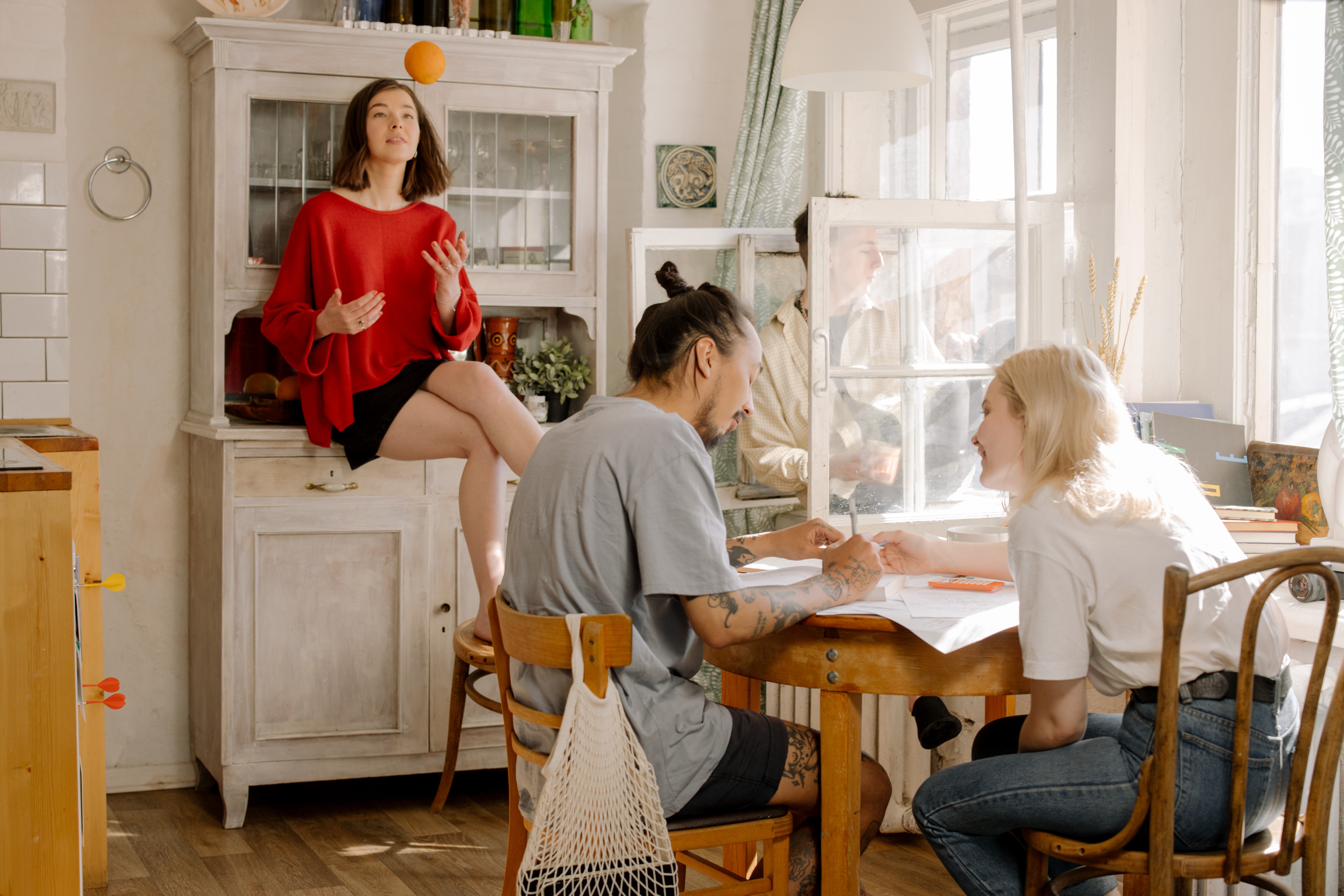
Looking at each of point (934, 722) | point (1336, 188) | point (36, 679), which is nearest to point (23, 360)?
point (36, 679)

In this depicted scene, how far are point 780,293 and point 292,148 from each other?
1440 mm

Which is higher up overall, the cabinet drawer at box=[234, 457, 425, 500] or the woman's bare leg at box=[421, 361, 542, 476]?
the woman's bare leg at box=[421, 361, 542, 476]

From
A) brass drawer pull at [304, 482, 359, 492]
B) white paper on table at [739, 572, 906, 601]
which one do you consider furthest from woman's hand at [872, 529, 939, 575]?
brass drawer pull at [304, 482, 359, 492]

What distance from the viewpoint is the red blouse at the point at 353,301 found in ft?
10.6

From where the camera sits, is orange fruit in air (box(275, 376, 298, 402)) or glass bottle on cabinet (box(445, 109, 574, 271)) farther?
glass bottle on cabinet (box(445, 109, 574, 271))

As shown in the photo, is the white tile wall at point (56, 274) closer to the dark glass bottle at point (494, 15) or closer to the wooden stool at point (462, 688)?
the dark glass bottle at point (494, 15)

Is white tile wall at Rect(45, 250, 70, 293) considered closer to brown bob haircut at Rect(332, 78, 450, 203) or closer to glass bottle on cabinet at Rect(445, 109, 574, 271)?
brown bob haircut at Rect(332, 78, 450, 203)

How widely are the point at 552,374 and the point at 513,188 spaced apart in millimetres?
548

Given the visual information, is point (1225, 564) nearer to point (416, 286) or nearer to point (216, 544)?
point (416, 286)

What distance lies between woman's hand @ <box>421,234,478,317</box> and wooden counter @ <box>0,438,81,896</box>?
1529 millimetres

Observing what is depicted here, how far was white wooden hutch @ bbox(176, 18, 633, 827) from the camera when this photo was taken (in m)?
3.33

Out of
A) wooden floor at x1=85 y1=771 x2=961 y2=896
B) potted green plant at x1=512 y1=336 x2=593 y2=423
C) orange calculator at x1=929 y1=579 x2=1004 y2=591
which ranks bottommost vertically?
wooden floor at x1=85 y1=771 x2=961 y2=896

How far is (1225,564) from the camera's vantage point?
1768 mm

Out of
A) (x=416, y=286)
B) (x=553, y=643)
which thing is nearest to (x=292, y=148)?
(x=416, y=286)
